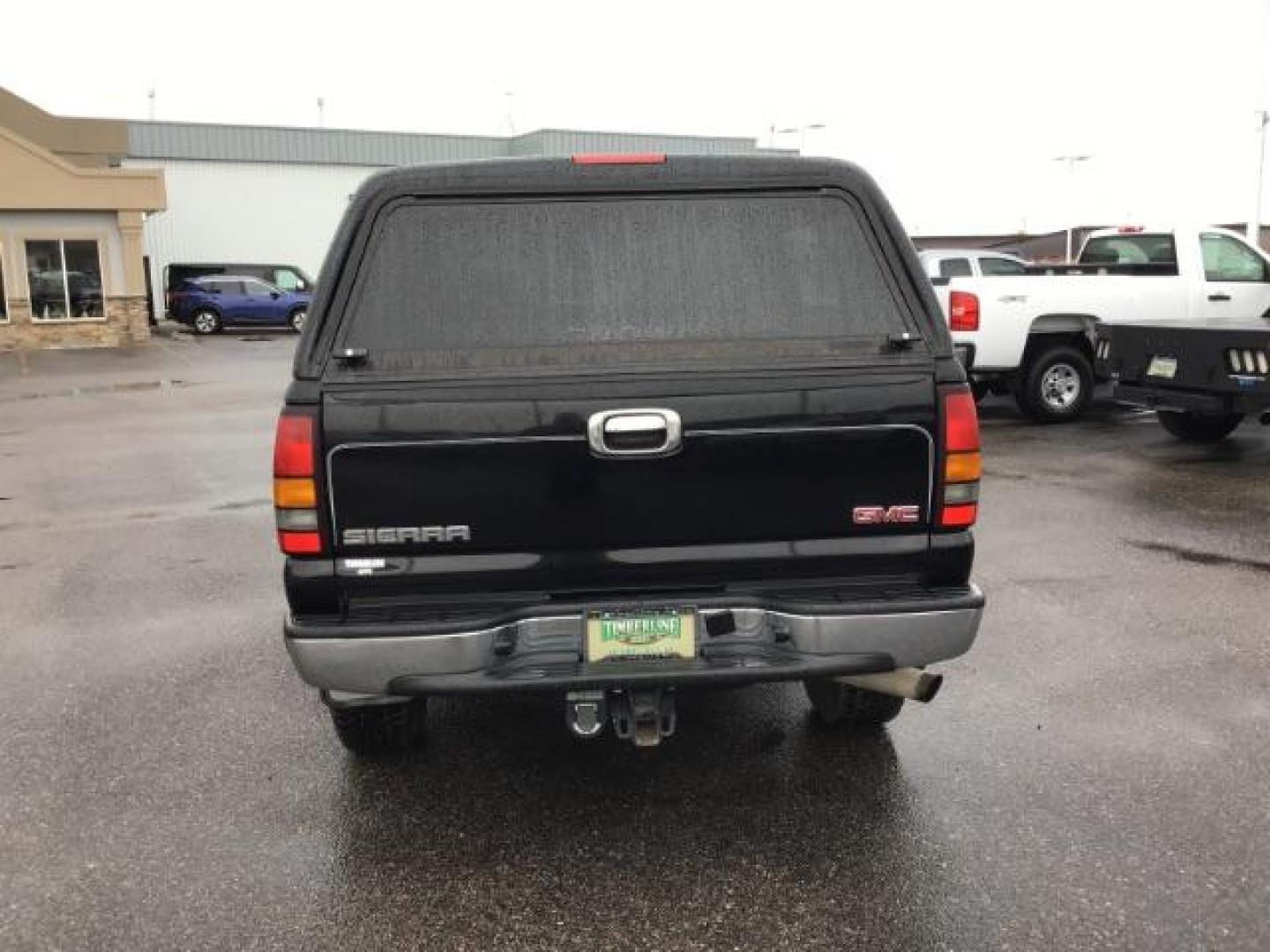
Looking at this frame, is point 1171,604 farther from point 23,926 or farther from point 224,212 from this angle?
point 224,212

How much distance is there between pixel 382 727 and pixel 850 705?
169cm

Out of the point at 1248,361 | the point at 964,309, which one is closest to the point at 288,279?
the point at 964,309

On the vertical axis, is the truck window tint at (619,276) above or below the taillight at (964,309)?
above

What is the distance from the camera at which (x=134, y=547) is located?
25.5 ft

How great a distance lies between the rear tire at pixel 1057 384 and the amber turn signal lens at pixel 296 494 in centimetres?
1097

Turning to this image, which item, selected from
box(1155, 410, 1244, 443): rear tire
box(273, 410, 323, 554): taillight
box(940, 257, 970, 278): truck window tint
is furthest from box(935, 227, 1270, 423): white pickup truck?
box(273, 410, 323, 554): taillight

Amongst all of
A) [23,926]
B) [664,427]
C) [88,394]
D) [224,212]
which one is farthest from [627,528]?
[224,212]

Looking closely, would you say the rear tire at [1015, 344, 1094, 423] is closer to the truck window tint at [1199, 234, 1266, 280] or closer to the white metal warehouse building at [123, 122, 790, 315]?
the truck window tint at [1199, 234, 1266, 280]

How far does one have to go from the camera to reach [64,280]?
94.3 ft

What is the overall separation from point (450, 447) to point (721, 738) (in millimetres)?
1720

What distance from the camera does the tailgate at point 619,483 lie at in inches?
130

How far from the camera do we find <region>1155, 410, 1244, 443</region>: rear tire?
11547 mm

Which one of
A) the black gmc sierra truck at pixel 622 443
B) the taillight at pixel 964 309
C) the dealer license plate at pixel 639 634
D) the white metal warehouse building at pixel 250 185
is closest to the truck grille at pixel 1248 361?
the taillight at pixel 964 309

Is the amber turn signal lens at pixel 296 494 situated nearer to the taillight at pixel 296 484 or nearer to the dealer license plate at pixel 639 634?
the taillight at pixel 296 484
